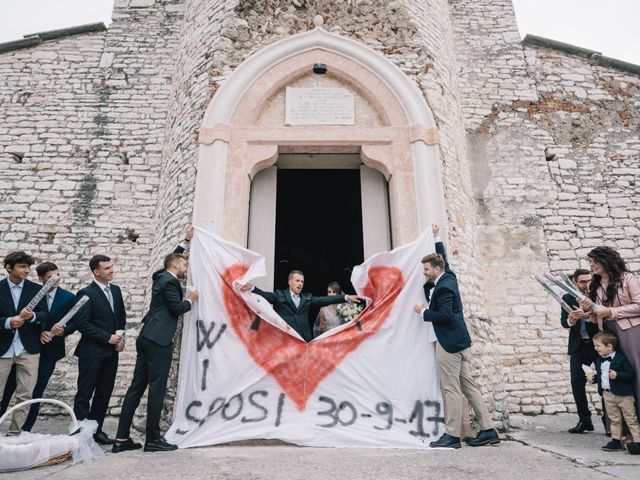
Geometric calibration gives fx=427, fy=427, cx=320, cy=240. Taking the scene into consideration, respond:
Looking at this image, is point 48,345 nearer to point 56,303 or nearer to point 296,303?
point 56,303

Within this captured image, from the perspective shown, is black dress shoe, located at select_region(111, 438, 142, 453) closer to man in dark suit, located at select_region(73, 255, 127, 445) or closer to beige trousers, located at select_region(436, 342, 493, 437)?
man in dark suit, located at select_region(73, 255, 127, 445)

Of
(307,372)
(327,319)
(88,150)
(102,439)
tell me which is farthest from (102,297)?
(88,150)

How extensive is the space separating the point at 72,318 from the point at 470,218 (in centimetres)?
517

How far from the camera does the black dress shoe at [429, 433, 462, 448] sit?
367 cm

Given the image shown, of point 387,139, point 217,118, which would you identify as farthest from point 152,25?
point 387,139

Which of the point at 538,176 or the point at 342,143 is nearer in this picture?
the point at 342,143

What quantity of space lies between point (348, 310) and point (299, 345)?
3.72ft

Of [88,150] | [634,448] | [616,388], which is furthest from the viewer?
[88,150]

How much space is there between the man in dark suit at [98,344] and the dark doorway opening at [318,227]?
4.05 meters

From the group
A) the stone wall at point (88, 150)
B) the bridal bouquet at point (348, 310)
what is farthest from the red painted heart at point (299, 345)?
the stone wall at point (88, 150)

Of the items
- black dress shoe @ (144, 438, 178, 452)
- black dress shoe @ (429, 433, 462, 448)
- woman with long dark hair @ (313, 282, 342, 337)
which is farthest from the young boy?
black dress shoe @ (144, 438, 178, 452)

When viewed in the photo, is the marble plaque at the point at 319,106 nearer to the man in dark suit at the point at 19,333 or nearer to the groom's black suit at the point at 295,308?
the groom's black suit at the point at 295,308

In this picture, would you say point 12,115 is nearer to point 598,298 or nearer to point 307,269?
point 307,269

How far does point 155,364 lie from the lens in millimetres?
3777
